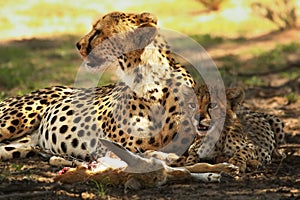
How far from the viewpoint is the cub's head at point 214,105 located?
250 inches

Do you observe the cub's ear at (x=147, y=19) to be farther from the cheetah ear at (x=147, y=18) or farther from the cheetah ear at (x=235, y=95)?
the cheetah ear at (x=235, y=95)

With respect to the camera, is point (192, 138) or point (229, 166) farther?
point (192, 138)

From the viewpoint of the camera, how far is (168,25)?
1830 cm

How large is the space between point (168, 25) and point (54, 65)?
508cm

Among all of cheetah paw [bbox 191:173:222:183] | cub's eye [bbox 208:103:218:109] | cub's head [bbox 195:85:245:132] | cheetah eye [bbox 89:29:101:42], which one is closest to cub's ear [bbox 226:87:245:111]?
cub's head [bbox 195:85:245:132]

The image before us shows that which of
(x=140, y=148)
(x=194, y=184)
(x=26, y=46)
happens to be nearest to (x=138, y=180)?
(x=194, y=184)

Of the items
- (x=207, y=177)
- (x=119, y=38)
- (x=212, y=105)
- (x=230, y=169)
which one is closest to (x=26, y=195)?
(x=207, y=177)

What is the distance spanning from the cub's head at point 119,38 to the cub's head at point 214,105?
693 millimetres

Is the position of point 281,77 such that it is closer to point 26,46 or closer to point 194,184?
point 26,46

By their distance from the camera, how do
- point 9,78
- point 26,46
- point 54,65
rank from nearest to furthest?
point 9,78, point 54,65, point 26,46

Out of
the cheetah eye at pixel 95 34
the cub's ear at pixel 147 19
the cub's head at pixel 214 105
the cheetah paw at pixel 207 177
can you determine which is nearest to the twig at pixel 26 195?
the cheetah paw at pixel 207 177

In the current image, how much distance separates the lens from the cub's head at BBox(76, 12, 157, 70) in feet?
22.4

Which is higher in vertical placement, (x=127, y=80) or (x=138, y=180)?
(x=127, y=80)

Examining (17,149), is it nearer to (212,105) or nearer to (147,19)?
(147,19)
